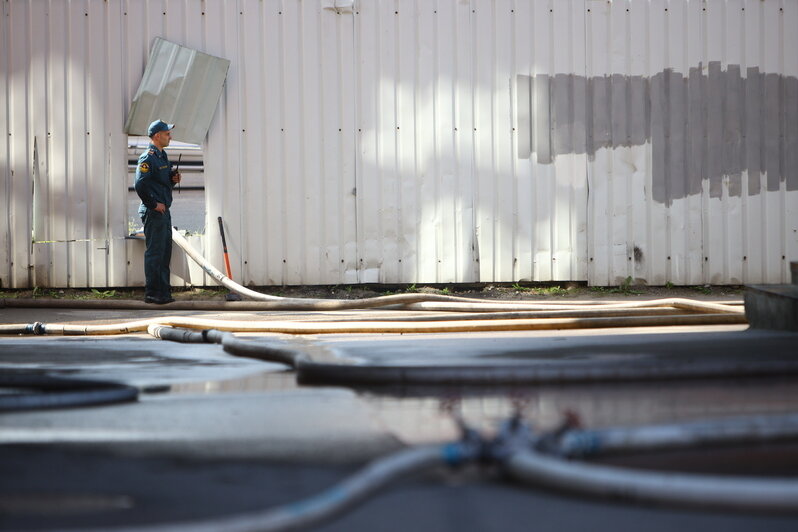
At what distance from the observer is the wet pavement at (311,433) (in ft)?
4.36

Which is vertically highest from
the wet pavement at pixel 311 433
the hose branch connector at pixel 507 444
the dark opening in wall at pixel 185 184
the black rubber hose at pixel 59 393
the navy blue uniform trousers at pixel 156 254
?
the dark opening in wall at pixel 185 184

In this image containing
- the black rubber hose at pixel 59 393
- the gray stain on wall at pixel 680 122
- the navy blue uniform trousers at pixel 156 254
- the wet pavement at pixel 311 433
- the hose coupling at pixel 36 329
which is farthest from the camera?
the gray stain on wall at pixel 680 122

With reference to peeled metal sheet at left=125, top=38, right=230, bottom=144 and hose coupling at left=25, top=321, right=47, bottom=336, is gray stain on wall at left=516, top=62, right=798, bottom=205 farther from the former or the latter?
hose coupling at left=25, top=321, right=47, bottom=336

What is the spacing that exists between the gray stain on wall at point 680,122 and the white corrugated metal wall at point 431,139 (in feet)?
0.07

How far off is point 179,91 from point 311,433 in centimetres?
714

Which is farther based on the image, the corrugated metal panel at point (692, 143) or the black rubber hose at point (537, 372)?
the corrugated metal panel at point (692, 143)

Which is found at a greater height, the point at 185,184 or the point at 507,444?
the point at 185,184

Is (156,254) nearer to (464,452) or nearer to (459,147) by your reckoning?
(459,147)

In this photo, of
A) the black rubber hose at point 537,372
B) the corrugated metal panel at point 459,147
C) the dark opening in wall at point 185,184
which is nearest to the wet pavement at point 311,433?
the black rubber hose at point 537,372

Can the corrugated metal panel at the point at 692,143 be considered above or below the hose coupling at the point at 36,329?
above

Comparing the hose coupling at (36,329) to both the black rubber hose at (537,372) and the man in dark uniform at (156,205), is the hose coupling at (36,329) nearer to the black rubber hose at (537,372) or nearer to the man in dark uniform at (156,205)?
the man in dark uniform at (156,205)

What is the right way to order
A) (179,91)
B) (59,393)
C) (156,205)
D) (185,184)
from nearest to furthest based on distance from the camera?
(59,393), (156,205), (179,91), (185,184)

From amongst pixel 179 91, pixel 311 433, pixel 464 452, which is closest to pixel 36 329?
pixel 179 91

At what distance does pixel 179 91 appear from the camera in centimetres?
853
